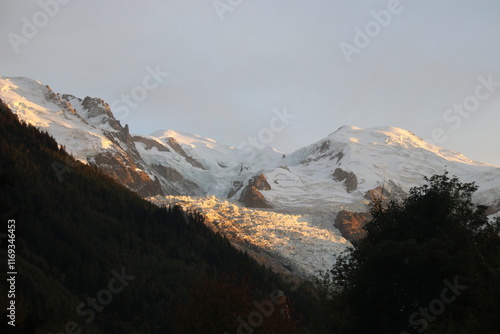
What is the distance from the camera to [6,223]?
2928 cm

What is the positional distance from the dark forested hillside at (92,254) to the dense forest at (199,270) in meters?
0.43

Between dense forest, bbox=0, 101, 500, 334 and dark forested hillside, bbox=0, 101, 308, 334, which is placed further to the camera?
dark forested hillside, bbox=0, 101, 308, 334

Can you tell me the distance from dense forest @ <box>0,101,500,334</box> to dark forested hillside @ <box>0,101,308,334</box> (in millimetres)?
431

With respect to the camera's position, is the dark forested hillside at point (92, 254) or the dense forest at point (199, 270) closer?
the dense forest at point (199, 270)

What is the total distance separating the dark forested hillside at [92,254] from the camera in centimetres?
12261

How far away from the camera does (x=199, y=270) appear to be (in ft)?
547

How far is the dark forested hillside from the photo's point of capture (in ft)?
402

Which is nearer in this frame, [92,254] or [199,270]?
[92,254]

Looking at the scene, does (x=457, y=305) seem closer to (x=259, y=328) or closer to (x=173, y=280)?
(x=259, y=328)

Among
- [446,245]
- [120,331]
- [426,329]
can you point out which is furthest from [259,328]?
[120,331]

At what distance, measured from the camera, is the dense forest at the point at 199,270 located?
161ft

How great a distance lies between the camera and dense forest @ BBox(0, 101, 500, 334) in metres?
49.2

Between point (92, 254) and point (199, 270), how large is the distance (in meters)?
30.1

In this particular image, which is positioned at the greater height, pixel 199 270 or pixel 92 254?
pixel 199 270
